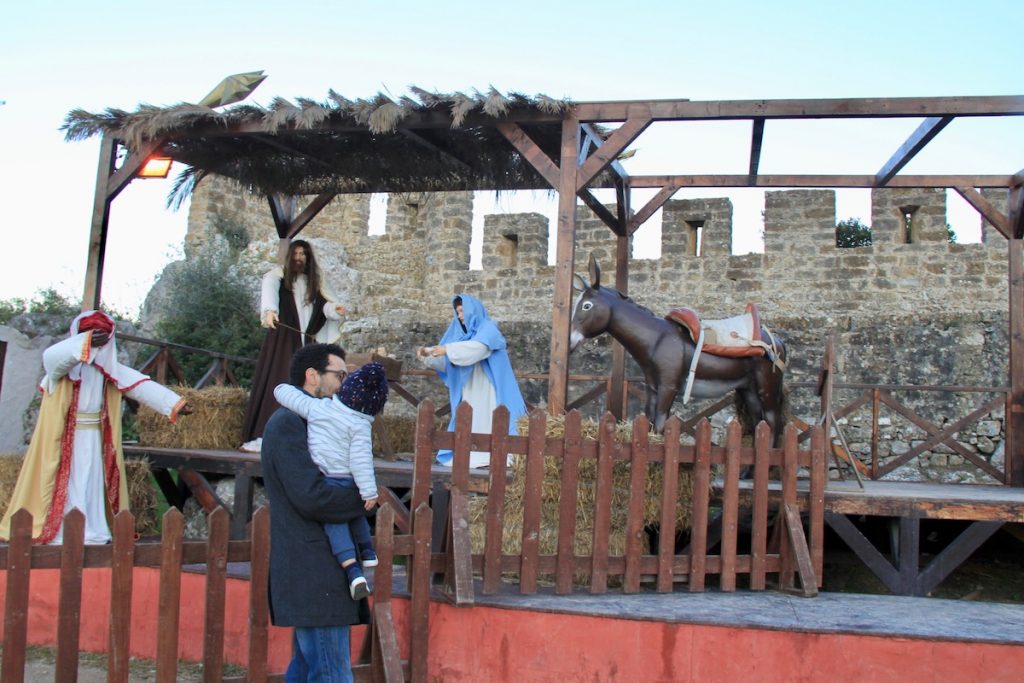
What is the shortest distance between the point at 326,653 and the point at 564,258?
3235 millimetres

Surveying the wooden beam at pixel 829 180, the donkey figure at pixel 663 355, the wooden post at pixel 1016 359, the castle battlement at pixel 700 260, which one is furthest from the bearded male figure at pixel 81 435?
the castle battlement at pixel 700 260

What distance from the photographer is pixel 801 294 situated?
43.2 ft

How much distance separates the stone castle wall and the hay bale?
3.38m

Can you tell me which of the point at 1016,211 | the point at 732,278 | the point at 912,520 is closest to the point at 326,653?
the point at 912,520

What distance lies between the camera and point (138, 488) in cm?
695

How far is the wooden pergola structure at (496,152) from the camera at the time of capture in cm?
636

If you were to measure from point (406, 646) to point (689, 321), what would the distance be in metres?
3.14

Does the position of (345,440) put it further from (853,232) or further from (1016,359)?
(853,232)

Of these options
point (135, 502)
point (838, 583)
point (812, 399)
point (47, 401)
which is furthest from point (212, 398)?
point (812, 399)

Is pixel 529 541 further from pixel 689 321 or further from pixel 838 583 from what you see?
pixel 838 583

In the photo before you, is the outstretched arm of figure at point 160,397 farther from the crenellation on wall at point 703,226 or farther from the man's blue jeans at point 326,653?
the crenellation on wall at point 703,226

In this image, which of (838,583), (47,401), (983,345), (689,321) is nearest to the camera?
(47,401)

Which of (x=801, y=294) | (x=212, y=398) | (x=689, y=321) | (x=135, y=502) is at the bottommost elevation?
(x=135, y=502)

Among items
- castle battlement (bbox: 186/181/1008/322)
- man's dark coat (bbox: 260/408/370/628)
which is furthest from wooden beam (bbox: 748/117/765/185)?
castle battlement (bbox: 186/181/1008/322)
